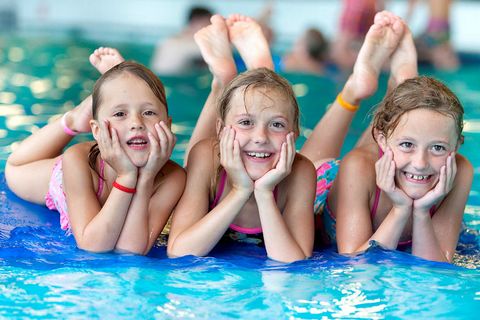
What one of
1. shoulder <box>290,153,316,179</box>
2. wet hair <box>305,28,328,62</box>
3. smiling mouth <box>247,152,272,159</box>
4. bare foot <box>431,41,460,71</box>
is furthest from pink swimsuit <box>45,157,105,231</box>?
bare foot <box>431,41,460,71</box>

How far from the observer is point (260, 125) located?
3.01 m

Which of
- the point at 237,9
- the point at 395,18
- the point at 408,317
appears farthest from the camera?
the point at 237,9

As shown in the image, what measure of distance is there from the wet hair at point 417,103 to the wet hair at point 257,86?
34 cm

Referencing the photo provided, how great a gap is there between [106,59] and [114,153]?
2.71 feet

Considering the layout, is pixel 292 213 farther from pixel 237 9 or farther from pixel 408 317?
pixel 237 9

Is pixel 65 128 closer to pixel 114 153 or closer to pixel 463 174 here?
pixel 114 153

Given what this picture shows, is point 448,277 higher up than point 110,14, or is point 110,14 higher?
point 110,14

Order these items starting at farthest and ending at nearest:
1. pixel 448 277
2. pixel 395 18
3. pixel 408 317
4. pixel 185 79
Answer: pixel 185 79
pixel 395 18
pixel 448 277
pixel 408 317

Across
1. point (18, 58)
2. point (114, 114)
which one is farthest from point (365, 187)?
point (18, 58)

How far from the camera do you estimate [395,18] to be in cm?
391

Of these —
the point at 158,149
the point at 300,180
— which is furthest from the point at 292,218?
the point at 158,149

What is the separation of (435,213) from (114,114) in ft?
4.18

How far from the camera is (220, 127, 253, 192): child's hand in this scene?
2943 mm

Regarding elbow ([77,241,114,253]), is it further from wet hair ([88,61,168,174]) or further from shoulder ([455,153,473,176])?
shoulder ([455,153,473,176])
